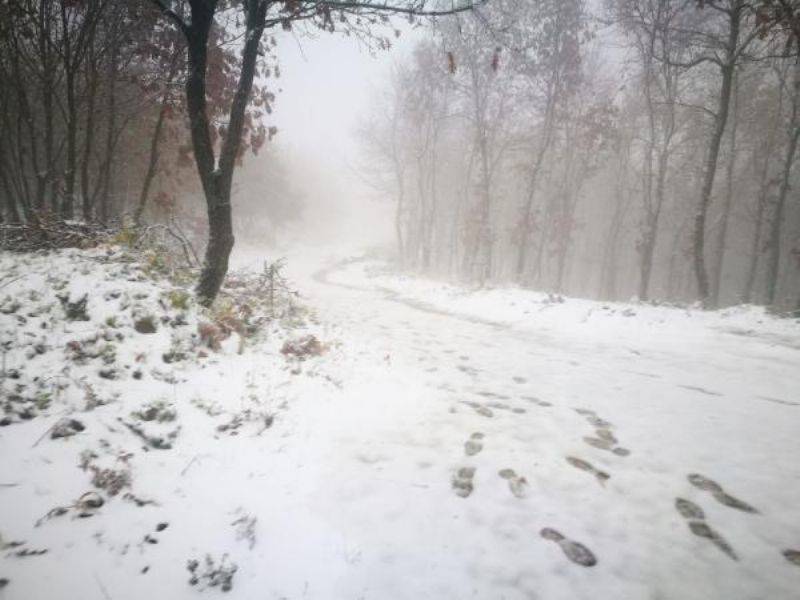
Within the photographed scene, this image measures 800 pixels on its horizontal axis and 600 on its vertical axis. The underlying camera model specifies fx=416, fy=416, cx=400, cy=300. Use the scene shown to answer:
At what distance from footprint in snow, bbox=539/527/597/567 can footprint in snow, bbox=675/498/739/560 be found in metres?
0.89

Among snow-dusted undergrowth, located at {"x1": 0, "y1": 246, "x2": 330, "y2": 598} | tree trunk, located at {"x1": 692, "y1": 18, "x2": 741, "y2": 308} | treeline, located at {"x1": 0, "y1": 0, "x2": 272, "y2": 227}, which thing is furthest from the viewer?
tree trunk, located at {"x1": 692, "y1": 18, "x2": 741, "y2": 308}

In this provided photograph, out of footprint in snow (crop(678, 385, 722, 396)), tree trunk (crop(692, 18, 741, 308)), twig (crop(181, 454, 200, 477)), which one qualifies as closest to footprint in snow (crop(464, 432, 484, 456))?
twig (crop(181, 454, 200, 477))

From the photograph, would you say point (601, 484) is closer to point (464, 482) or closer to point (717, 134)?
point (464, 482)

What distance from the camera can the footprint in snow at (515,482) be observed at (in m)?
3.45

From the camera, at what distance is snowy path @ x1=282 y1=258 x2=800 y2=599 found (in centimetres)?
265

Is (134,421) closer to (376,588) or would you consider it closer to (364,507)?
(364,507)

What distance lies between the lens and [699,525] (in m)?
3.10

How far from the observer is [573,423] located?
475 cm

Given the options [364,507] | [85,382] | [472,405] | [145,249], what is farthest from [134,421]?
[145,249]

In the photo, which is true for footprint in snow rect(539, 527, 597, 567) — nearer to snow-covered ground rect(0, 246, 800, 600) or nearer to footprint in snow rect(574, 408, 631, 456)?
snow-covered ground rect(0, 246, 800, 600)

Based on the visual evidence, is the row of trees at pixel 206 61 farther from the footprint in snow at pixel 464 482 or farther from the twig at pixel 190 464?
the footprint in snow at pixel 464 482

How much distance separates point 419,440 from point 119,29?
1109 centimetres

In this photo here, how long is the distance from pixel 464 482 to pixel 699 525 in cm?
175

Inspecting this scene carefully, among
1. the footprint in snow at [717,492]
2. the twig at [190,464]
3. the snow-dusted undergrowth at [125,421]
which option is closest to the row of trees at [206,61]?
the snow-dusted undergrowth at [125,421]
